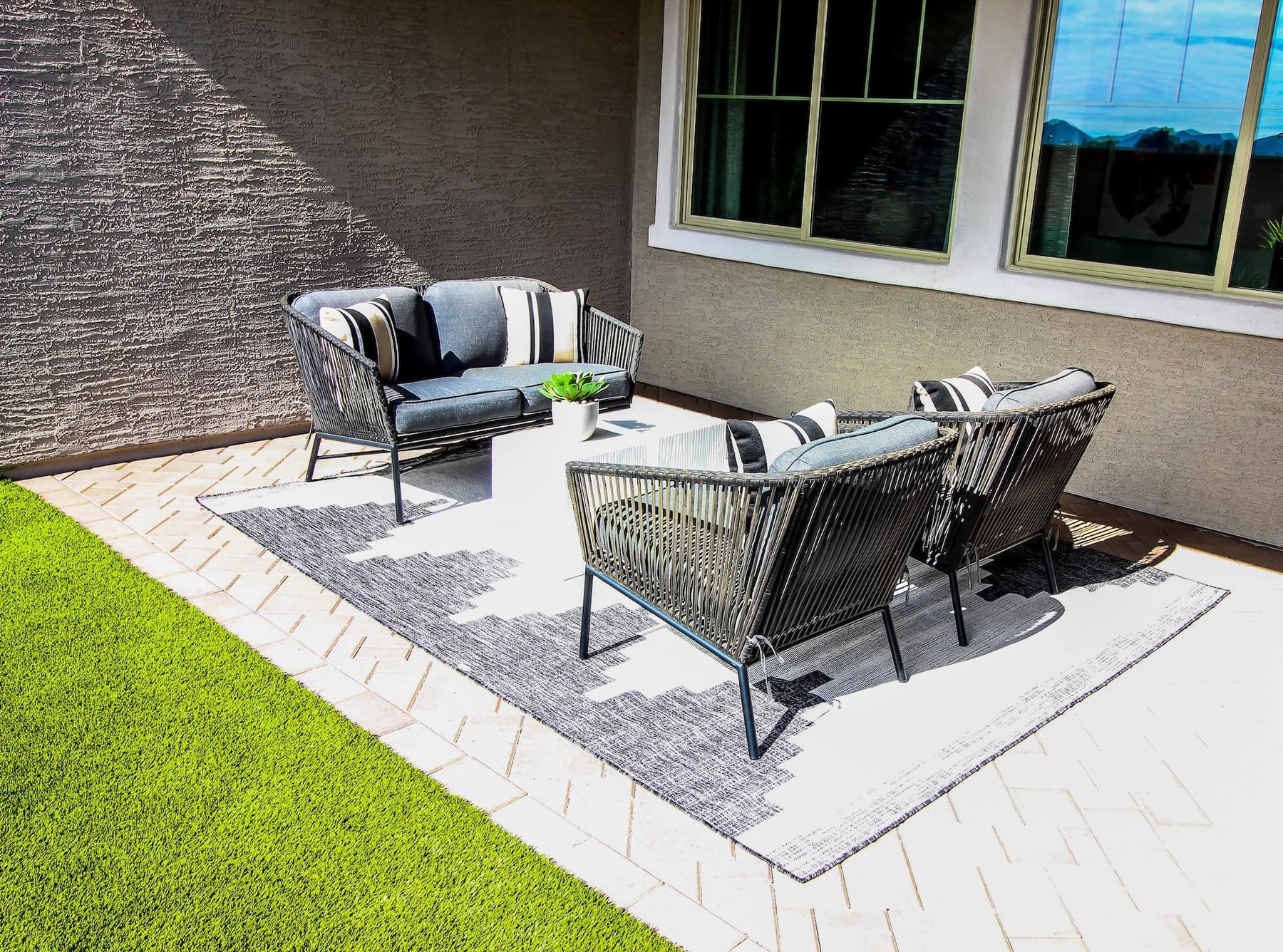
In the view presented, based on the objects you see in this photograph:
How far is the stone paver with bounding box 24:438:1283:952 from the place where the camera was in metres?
2.66

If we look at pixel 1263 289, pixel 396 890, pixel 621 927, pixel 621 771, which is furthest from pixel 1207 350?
pixel 396 890

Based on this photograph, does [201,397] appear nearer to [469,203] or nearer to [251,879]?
[469,203]

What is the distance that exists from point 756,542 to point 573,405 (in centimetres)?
193

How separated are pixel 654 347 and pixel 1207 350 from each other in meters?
3.74

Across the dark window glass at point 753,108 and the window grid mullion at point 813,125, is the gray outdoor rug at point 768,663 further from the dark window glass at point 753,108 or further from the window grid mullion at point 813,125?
the dark window glass at point 753,108

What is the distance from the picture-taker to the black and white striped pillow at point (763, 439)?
3.54 metres

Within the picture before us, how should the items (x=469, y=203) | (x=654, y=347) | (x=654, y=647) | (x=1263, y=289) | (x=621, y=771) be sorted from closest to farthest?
1. (x=621, y=771)
2. (x=654, y=647)
3. (x=1263, y=289)
4. (x=469, y=203)
5. (x=654, y=347)

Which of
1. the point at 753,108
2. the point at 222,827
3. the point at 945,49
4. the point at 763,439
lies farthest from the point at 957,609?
the point at 753,108

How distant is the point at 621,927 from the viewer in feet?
8.47

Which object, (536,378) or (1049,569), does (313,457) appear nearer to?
(536,378)

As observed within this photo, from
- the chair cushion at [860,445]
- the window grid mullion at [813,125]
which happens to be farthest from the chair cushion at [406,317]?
the chair cushion at [860,445]

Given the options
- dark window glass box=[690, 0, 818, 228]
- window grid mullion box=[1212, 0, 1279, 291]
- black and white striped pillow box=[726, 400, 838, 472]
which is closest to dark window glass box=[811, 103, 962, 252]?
dark window glass box=[690, 0, 818, 228]

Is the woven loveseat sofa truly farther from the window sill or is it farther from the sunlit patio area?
the window sill

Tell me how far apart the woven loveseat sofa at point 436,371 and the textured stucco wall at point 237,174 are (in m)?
0.65
